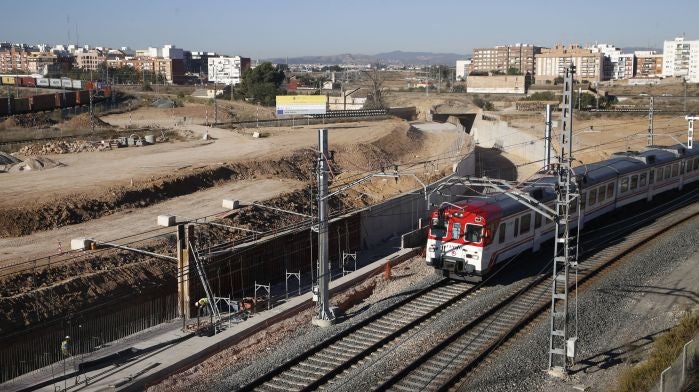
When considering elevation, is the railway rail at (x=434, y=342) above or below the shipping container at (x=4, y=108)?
below

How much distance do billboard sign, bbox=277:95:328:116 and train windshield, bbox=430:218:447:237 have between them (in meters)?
46.7

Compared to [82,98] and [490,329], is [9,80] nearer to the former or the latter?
[82,98]

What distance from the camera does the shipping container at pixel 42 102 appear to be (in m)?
68.7


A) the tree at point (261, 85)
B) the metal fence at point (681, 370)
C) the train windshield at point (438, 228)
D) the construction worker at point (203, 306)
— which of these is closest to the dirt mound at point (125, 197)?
the construction worker at point (203, 306)

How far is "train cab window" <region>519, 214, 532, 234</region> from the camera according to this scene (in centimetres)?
2266

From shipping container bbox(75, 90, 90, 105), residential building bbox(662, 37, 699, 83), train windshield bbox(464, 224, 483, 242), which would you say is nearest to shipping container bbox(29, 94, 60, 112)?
shipping container bbox(75, 90, 90, 105)

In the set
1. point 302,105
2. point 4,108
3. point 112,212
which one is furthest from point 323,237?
point 4,108

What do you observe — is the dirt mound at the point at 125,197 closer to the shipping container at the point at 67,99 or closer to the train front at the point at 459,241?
the train front at the point at 459,241

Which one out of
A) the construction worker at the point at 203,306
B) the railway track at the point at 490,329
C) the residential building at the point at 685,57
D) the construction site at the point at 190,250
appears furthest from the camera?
the residential building at the point at 685,57

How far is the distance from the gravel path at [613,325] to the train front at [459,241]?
113 inches

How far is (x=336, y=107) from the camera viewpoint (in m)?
91.9

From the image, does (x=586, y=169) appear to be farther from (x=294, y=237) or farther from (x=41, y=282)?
(x=41, y=282)

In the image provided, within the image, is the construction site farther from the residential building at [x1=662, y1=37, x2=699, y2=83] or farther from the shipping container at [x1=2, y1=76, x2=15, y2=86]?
the residential building at [x1=662, y1=37, x2=699, y2=83]

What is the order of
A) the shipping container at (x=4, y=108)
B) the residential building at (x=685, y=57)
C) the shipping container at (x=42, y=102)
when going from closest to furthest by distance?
the shipping container at (x=4, y=108) < the shipping container at (x=42, y=102) < the residential building at (x=685, y=57)
